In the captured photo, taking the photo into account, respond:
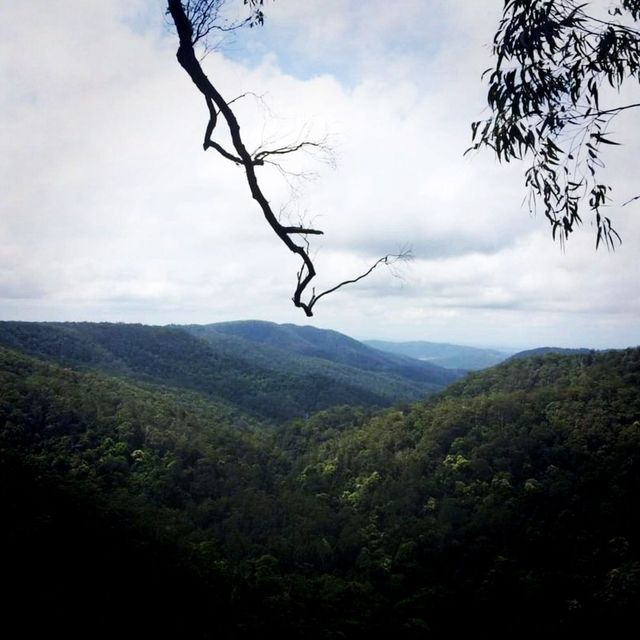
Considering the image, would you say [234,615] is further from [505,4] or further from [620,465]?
[620,465]

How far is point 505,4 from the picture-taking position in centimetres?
348

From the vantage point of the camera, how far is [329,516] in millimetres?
37719

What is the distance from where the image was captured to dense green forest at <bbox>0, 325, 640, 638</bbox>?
16406 mm

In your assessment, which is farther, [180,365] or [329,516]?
[180,365]

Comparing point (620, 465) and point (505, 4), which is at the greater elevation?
point (505, 4)

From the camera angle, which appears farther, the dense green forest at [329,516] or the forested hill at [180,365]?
the forested hill at [180,365]

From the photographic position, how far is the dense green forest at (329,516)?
16406 mm

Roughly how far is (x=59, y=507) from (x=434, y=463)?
31.1 metres

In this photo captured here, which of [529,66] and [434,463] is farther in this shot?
[434,463]

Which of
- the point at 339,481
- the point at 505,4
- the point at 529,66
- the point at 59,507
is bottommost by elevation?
the point at 339,481

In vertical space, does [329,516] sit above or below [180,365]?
below

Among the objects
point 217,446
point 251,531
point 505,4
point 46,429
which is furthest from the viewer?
point 217,446

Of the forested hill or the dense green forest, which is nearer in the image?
the dense green forest

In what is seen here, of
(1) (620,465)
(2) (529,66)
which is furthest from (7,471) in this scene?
(1) (620,465)
